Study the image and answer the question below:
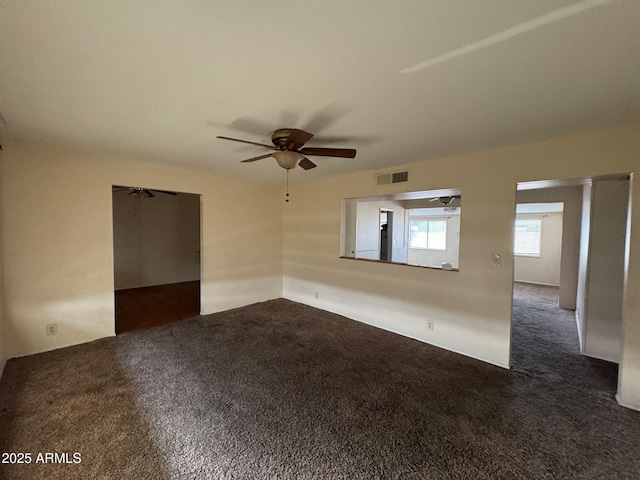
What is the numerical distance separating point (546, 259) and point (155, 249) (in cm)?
1035

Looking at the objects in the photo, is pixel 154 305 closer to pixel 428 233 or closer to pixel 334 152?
pixel 334 152

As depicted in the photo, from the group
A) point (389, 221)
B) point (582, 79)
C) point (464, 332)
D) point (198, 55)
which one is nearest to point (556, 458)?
point (464, 332)

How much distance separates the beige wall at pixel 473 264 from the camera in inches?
87.1

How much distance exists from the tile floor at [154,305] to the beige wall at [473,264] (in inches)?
98.0

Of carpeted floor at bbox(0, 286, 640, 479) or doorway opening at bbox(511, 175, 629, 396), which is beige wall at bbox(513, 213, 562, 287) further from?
carpeted floor at bbox(0, 286, 640, 479)

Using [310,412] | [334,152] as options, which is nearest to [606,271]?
[334,152]

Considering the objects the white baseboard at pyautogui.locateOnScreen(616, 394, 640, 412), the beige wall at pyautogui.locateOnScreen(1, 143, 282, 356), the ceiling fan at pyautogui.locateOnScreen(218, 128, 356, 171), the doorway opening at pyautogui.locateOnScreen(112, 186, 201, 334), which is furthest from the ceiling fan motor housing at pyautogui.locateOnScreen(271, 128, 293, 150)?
the doorway opening at pyautogui.locateOnScreen(112, 186, 201, 334)

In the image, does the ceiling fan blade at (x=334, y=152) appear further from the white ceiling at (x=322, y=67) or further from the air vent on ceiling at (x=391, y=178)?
the air vent on ceiling at (x=391, y=178)

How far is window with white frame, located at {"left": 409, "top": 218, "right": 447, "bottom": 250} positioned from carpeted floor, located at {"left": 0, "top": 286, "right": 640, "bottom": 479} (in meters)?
5.64

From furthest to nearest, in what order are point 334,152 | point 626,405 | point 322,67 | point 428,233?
1. point 428,233
2. point 334,152
3. point 626,405
4. point 322,67

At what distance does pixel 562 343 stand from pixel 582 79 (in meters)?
3.38

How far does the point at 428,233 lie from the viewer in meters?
8.91

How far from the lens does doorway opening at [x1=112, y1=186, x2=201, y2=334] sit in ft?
17.9

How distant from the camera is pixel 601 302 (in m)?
3.04
